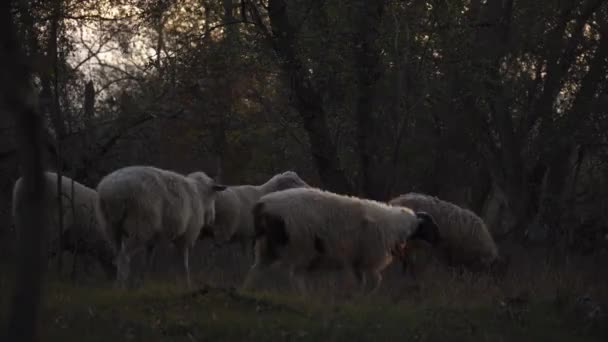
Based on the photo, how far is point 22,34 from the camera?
14.0 metres

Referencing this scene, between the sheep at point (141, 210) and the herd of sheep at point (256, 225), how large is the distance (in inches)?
0.5

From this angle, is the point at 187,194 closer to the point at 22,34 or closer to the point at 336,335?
the point at 22,34

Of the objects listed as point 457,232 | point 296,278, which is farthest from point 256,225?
point 457,232

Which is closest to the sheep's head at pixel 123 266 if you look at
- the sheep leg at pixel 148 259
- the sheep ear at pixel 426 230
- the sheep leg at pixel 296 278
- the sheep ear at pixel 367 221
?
the sheep leg at pixel 148 259

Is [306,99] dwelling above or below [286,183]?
above

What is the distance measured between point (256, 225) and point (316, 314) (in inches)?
91.5

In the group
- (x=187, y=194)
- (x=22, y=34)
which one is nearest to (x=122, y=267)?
(x=187, y=194)

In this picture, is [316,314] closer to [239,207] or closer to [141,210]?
[141,210]

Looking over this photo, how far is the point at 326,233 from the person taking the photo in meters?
12.3

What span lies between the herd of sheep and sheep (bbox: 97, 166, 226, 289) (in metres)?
0.01

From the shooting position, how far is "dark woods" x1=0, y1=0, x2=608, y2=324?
17500 mm

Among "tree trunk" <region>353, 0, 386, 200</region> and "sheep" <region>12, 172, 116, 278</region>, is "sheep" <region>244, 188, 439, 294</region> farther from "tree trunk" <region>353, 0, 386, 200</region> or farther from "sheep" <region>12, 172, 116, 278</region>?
"tree trunk" <region>353, 0, 386, 200</region>

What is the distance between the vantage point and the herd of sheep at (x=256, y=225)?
11945 millimetres

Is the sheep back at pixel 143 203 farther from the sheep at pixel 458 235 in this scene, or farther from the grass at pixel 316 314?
the sheep at pixel 458 235
